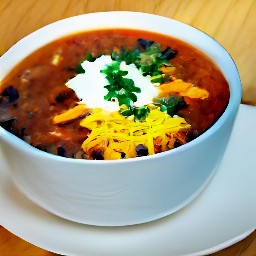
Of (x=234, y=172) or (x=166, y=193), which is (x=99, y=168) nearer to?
(x=166, y=193)

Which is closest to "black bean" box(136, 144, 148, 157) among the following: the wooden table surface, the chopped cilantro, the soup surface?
the soup surface

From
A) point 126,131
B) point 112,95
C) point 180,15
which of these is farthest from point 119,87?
point 180,15

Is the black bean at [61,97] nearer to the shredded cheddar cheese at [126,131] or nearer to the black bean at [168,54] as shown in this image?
the shredded cheddar cheese at [126,131]

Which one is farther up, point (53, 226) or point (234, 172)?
point (234, 172)

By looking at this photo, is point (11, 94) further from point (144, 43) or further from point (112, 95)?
point (144, 43)

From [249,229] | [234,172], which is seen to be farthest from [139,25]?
[249,229]

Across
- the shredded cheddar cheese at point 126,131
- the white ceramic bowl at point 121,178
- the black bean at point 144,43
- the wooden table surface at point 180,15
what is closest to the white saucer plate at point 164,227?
the white ceramic bowl at point 121,178
